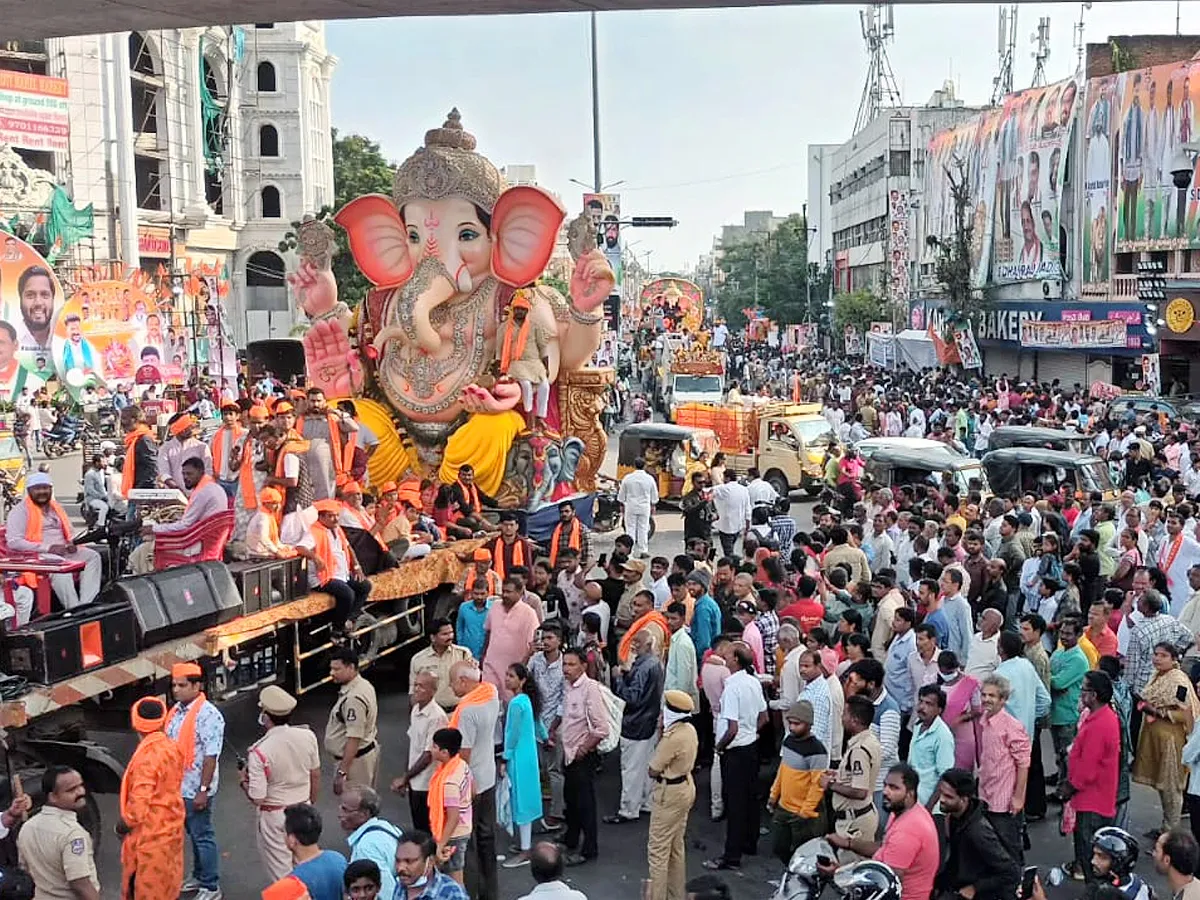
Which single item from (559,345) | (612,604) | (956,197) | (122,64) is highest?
(122,64)

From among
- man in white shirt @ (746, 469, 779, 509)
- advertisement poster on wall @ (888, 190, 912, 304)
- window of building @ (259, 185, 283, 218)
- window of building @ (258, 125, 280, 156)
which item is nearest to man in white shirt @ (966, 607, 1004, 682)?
man in white shirt @ (746, 469, 779, 509)

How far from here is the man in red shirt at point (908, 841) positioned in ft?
19.2

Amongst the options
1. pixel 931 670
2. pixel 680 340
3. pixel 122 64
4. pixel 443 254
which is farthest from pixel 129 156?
pixel 931 670

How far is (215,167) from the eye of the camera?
175 ft

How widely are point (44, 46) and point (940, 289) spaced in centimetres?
3100

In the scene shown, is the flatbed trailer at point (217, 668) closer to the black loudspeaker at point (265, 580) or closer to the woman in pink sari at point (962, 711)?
the black loudspeaker at point (265, 580)

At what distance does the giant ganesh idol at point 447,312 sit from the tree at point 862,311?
129 feet

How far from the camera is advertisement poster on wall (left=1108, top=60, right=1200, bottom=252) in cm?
3086

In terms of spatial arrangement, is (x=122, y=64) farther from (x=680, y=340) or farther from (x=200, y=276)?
(x=680, y=340)

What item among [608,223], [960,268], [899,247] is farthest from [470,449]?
[899,247]

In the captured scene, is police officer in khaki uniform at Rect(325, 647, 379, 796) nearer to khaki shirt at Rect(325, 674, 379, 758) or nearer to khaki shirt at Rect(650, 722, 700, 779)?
khaki shirt at Rect(325, 674, 379, 758)

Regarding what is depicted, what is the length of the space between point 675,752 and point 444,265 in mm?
9080

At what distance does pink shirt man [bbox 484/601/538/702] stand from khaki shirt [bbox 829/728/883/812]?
2.80m

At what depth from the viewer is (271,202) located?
5972cm
